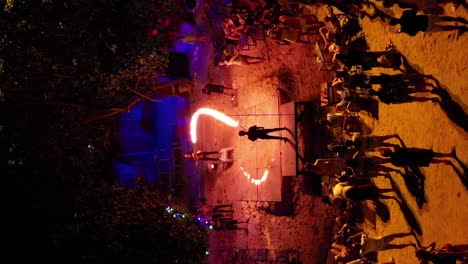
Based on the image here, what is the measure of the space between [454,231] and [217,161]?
32.0ft

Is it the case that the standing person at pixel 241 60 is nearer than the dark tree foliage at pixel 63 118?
No

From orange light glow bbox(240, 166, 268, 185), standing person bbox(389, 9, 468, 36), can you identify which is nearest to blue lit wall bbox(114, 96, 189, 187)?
orange light glow bbox(240, 166, 268, 185)

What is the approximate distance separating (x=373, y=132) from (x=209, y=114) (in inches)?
315

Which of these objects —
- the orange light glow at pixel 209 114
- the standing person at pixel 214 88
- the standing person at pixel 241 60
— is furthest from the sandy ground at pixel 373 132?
the standing person at pixel 214 88

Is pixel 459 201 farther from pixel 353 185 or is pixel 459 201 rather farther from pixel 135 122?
pixel 135 122

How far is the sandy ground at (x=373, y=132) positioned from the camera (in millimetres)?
7859

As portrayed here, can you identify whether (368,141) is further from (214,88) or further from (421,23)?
(214,88)

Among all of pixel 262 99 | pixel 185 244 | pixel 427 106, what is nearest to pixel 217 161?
pixel 262 99

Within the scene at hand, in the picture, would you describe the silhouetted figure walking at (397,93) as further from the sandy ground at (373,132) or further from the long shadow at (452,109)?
the sandy ground at (373,132)

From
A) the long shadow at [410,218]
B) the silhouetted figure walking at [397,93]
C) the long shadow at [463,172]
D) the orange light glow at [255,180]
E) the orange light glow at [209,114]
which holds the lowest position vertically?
the long shadow at [410,218]

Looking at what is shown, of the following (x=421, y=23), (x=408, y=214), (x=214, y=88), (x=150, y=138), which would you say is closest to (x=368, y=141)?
(x=408, y=214)

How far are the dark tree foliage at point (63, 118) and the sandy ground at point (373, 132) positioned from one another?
305 cm

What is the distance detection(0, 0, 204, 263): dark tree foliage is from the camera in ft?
36.3

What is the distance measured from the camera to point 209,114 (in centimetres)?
1705
